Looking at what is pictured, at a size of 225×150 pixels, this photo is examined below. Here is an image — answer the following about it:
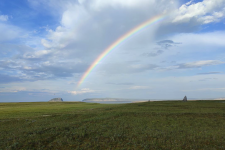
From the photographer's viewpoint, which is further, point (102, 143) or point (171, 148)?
point (102, 143)

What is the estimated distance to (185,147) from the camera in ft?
47.8

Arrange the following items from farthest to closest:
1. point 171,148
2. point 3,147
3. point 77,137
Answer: point 77,137 < point 3,147 < point 171,148

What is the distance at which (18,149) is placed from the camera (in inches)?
591

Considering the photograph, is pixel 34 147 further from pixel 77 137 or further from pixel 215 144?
pixel 215 144

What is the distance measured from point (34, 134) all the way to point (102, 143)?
8.99 m

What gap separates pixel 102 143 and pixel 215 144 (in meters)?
10.9

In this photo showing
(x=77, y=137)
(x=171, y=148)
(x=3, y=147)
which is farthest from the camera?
(x=77, y=137)

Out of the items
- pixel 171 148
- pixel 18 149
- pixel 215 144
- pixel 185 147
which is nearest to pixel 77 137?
pixel 18 149

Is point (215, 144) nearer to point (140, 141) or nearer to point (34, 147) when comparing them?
point (140, 141)

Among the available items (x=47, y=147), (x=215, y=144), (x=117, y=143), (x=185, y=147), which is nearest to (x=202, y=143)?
(x=215, y=144)

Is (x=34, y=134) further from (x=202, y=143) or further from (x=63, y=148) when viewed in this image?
(x=202, y=143)

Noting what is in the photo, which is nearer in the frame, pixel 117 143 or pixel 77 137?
pixel 117 143

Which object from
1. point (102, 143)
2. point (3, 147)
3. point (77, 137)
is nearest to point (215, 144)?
point (102, 143)

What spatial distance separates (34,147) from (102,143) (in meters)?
6.56
